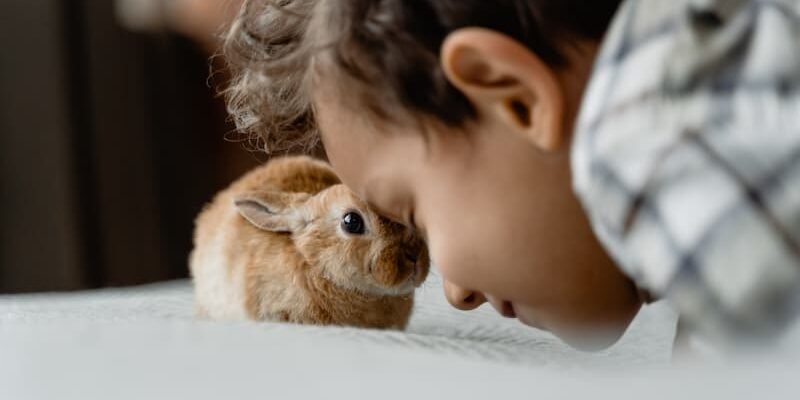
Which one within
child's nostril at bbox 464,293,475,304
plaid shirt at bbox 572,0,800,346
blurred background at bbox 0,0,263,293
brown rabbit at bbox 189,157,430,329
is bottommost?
blurred background at bbox 0,0,263,293

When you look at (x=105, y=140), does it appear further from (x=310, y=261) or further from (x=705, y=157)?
(x=705, y=157)

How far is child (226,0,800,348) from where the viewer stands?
50 centimetres

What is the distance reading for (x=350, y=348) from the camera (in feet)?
1.51

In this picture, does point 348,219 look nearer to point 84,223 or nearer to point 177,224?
point 84,223

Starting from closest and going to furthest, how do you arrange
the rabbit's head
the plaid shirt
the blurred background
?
1. the plaid shirt
2. the rabbit's head
3. the blurred background

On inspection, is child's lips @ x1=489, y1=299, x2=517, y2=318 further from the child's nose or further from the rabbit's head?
the rabbit's head

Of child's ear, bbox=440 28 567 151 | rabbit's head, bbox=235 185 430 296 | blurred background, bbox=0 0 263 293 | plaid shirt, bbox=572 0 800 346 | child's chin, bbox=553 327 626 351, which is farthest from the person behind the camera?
→ blurred background, bbox=0 0 263 293

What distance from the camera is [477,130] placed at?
0.66 metres

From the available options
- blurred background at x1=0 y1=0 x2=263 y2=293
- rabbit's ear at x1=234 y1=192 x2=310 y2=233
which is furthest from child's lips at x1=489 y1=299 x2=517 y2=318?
blurred background at x1=0 y1=0 x2=263 y2=293

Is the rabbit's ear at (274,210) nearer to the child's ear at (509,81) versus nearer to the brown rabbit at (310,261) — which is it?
the brown rabbit at (310,261)

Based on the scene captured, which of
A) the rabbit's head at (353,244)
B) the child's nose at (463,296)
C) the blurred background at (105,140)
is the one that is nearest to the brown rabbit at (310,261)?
the rabbit's head at (353,244)

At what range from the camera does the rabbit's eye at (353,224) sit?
0.96 metres

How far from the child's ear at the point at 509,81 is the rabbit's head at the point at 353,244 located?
1.04 feet

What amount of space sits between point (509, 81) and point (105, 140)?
5.93 feet
